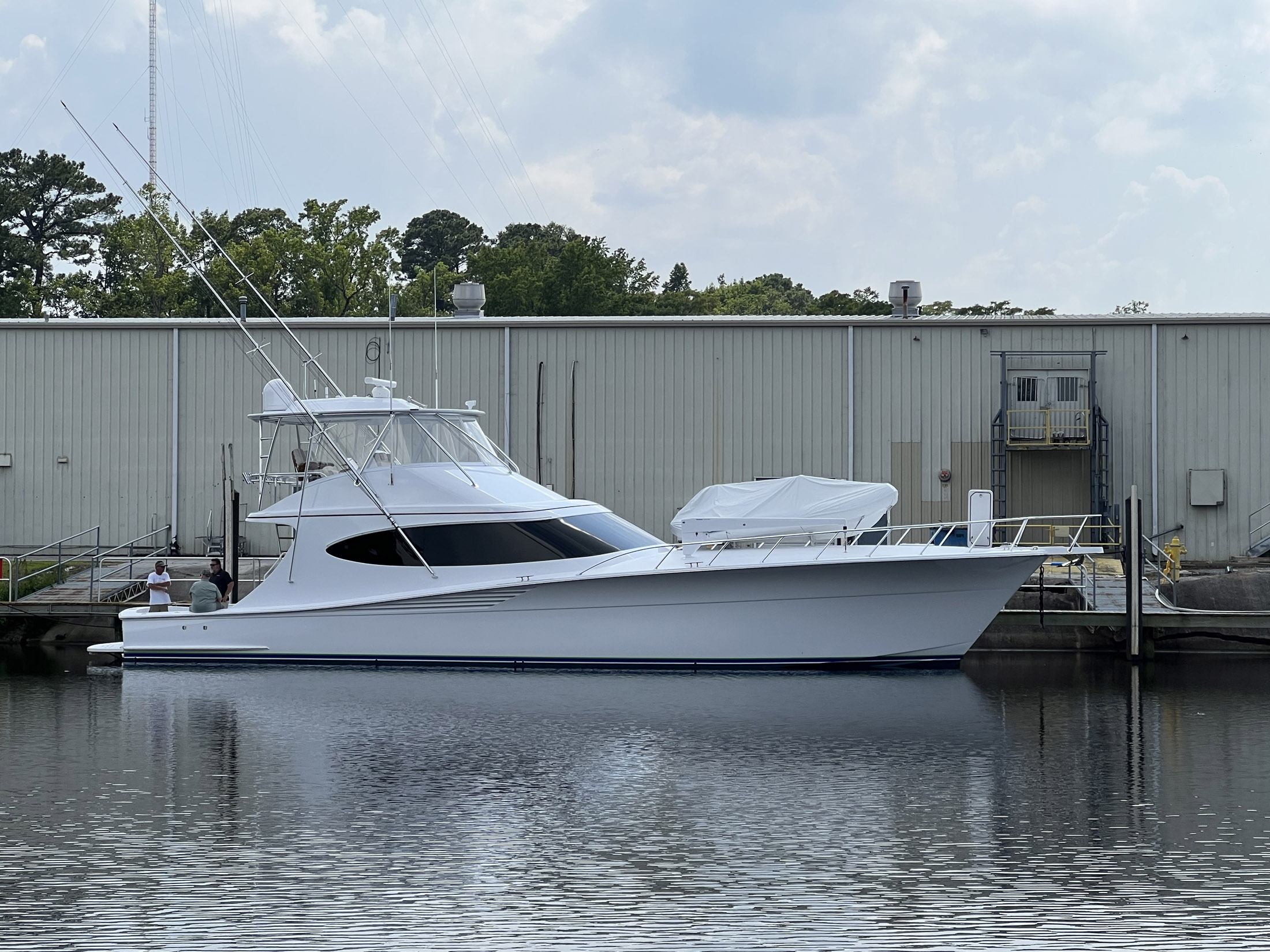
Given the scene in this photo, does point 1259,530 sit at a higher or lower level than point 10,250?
lower

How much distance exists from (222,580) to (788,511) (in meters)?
8.81

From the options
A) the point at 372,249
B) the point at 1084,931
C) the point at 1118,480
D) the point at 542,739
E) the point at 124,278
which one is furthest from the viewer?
the point at 124,278

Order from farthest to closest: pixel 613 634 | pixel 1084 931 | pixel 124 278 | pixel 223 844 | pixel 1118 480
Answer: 1. pixel 124 278
2. pixel 1118 480
3. pixel 613 634
4. pixel 223 844
5. pixel 1084 931

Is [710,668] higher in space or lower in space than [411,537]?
lower

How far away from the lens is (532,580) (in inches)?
717

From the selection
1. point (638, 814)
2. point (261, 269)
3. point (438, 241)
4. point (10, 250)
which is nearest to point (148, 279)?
point (261, 269)

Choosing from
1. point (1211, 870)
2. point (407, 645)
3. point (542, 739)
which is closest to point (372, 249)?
point (407, 645)

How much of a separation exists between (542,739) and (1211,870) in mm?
7097

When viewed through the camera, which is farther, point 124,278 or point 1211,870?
point 124,278

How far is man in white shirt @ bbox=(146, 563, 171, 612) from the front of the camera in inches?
797

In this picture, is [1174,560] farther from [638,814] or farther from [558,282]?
[558,282]

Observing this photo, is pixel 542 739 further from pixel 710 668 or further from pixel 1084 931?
pixel 1084 931

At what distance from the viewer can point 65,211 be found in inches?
2511

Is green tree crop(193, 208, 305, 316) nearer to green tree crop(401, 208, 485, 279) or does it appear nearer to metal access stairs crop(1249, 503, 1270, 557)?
green tree crop(401, 208, 485, 279)
